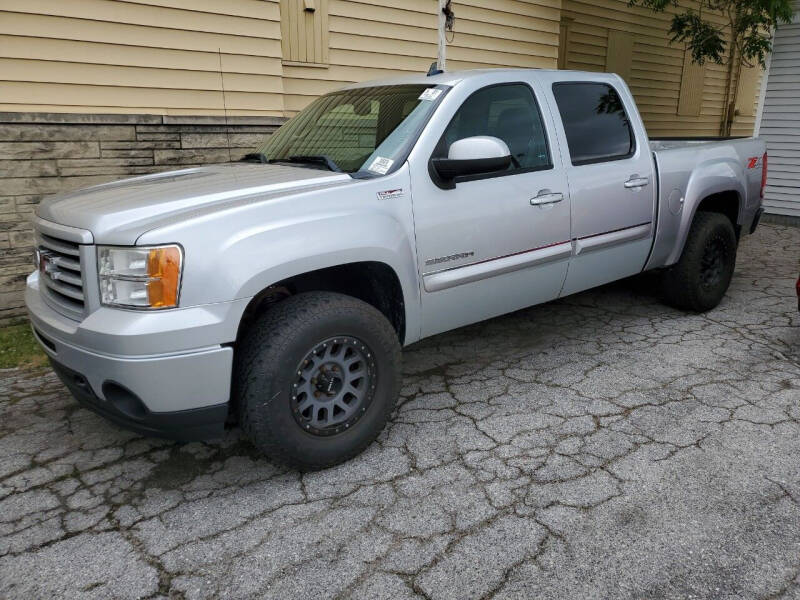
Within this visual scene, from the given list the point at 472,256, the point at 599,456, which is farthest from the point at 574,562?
the point at 472,256

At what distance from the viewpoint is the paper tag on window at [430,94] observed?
11.4 ft

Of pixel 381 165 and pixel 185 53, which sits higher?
pixel 185 53

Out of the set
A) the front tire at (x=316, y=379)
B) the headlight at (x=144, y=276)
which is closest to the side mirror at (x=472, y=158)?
the front tire at (x=316, y=379)

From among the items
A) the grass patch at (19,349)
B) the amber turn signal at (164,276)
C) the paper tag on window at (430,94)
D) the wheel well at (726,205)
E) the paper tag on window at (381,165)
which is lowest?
the grass patch at (19,349)

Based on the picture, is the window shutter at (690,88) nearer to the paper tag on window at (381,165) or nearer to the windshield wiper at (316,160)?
the windshield wiper at (316,160)

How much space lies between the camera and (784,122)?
10.2 metres

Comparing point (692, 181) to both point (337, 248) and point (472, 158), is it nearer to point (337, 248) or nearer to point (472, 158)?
point (472, 158)

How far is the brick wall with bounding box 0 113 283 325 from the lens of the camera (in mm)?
5246

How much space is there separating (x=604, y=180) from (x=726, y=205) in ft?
6.35

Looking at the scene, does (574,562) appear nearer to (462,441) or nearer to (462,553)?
(462,553)

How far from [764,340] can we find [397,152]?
3244mm

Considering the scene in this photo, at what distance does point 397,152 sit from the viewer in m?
3.24

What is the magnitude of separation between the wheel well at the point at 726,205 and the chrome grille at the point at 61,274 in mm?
4642

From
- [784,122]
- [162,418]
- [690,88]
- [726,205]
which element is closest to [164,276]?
[162,418]
